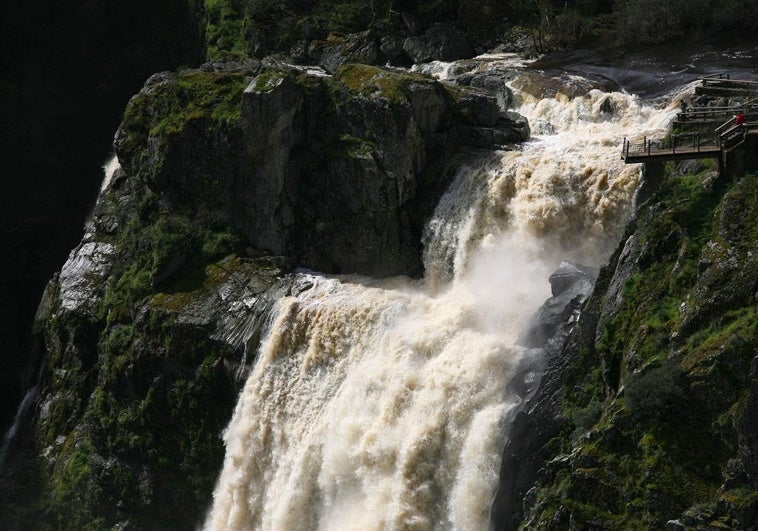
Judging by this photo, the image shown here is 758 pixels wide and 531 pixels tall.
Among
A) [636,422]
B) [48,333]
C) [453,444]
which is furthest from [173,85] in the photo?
[636,422]

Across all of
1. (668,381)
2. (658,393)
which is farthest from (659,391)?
(668,381)

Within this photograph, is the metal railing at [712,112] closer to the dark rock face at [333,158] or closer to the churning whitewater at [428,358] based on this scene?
the churning whitewater at [428,358]

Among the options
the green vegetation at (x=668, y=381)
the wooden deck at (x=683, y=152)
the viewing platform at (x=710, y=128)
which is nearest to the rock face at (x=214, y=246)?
the viewing platform at (x=710, y=128)

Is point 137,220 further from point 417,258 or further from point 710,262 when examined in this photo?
point 710,262

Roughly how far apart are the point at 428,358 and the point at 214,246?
1166 centimetres

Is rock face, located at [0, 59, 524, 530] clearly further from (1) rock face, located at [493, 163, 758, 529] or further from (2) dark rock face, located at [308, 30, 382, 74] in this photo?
(2) dark rock face, located at [308, 30, 382, 74]

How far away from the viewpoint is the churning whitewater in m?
24.2

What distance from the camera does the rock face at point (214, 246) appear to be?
3303 centimetres

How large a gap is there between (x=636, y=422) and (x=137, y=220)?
24759 millimetres

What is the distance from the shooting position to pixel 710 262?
62.5ft

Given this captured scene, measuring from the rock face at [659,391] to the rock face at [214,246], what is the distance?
12076 mm

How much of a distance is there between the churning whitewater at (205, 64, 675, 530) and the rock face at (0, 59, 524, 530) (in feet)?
5.27

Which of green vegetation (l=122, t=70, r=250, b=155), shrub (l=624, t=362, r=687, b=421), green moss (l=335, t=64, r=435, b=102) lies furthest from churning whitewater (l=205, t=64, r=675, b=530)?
green vegetation (l=122, t=70, r=250, b=155)

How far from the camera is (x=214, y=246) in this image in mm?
34969
